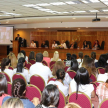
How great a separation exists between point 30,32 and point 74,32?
482cm

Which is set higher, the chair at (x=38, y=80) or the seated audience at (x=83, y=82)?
the seated audience at (x=83, y=82)

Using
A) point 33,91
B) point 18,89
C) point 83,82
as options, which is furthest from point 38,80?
point 18,89

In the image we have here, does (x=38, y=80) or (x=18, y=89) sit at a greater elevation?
(x=18, y=89)

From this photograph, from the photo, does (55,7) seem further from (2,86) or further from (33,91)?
(2,86)

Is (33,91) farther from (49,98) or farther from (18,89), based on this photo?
(49,98)

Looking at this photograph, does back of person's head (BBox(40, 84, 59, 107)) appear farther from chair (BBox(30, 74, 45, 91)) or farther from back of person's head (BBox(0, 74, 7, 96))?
chair (BBox(30, 74, 45, 91))

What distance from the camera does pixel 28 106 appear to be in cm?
245

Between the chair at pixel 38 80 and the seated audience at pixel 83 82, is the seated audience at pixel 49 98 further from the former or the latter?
the chair at pixel 38 80

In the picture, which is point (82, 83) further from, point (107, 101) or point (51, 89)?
point (51, 89)

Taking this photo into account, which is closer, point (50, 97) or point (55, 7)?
point (50, 97)

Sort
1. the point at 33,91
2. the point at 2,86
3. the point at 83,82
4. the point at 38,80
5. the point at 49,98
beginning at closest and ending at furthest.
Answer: the point at 49,98, the point at 2,86, the point at 83,82, the point at 33,91, the point at 38,80

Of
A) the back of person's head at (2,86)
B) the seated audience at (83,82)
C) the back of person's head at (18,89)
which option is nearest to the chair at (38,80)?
the seated audience at (83,82)

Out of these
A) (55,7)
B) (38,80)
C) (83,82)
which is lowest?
(38,80)

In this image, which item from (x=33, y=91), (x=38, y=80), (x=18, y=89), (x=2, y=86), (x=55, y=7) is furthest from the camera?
(x=55, y=7)
